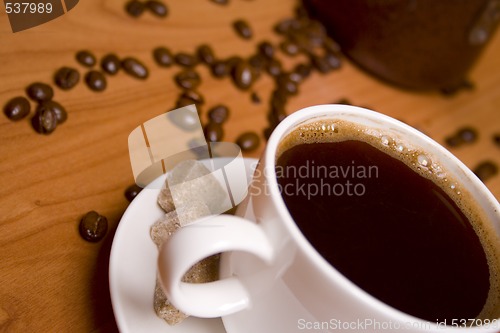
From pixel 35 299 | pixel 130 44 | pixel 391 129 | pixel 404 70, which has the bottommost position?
pixel 35 299

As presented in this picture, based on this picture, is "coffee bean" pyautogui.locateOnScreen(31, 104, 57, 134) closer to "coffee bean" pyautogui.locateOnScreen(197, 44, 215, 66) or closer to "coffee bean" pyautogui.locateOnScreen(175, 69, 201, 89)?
"coffee bean" pyautogui.locateOnScreen(175, 69, 201, 89)

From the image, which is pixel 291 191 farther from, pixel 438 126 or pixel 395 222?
pixel 438 126

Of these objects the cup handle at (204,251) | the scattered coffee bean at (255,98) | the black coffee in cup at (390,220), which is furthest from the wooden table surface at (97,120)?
the black coffee in cup at (390,220)

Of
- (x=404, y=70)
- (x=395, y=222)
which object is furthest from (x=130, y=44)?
(x=395, y=222)

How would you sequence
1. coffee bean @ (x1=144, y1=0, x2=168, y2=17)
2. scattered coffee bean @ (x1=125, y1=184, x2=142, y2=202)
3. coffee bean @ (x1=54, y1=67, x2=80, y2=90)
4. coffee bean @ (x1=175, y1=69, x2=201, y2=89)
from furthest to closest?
coffee bean @ (x1=144, y1=0, x2=168, y2=17) < coffee bean @ (x1=175, y1=69, x2=201, y2=89) < coffee bean @ (x1=54, y1=67, x2=80, y2=90) < scattered coffee bean @ (x1=125, y1=184, x2=142, y2=202)

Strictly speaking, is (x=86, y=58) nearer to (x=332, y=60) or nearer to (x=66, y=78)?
(x=66, y=78)

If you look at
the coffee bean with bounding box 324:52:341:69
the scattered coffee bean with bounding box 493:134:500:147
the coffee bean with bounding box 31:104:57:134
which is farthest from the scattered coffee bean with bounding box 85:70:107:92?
the scattered coffee bean with bounding box 493:134:500:147

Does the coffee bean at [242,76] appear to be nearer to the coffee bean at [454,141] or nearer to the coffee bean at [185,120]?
the coffee bean at [185,120]
